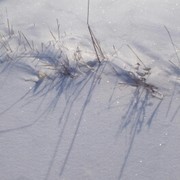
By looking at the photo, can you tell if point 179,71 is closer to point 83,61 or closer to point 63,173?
point 83,61

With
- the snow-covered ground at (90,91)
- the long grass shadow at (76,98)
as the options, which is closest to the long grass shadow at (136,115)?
the snow-covered ground at (90,91)

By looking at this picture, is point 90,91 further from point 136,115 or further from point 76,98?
point 136,115

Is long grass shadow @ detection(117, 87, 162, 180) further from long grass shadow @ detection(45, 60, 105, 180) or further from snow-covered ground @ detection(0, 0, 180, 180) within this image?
long grass shadow @ detection(45, 60, 105, 180)

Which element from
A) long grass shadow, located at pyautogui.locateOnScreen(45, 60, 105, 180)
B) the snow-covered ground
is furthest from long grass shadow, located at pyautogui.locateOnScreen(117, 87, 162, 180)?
long grass shadow, located at pyautogui.locateOnScreen(45, 60, 105, 180)

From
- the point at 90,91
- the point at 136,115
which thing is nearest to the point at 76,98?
the point at 90,91

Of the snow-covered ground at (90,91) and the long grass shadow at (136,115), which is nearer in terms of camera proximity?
the snow-covered ground at (90,91)

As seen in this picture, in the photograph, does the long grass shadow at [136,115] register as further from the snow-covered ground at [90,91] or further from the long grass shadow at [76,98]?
the long grass shadow at [76,98]

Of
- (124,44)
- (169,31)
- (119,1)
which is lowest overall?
(124,44)

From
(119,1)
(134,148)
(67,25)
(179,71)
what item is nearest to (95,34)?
(67,25)
